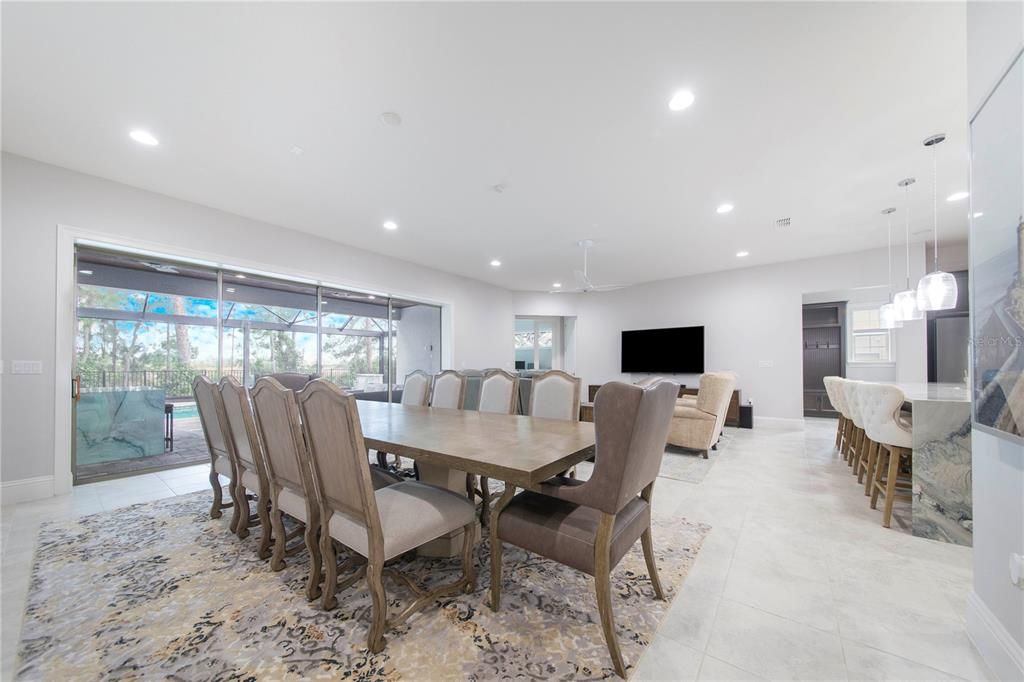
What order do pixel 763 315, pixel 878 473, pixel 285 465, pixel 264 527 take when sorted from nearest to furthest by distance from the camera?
pixel 285 465 → pixel 264 527 → pixel 878 473 → pixel 763 315

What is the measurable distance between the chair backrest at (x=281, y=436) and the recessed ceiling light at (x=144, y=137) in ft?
7.44

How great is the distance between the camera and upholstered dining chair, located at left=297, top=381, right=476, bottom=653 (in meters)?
1.37

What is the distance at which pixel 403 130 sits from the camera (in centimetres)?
252

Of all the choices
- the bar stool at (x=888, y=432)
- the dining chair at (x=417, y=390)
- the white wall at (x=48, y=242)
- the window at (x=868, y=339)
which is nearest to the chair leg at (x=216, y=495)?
the dining chair at (x=417, y=390)

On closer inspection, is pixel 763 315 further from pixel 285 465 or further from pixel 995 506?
pixel 285 465

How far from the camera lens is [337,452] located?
1.43 metres

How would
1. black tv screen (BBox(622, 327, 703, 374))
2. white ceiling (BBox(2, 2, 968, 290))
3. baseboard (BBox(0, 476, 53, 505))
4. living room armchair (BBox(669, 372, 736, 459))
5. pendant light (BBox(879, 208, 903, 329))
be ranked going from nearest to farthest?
white ceiling (BBox(2, 2, 968, 290)), baseboard (BBox(0, 476, 53, 505)), pendant light (BBox(879, 208, 903, 329)), living room armchair (BBox(669, 372, 736, 459)), black tv screen (BBox(622, 327, 703, 374))

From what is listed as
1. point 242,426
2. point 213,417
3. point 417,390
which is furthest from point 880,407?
point 213,417

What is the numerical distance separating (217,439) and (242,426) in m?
0.68

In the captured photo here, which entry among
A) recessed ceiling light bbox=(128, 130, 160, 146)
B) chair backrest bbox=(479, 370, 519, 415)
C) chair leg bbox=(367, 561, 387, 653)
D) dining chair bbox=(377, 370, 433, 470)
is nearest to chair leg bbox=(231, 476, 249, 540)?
dining chair bbox=(377, 370, 433, 470)

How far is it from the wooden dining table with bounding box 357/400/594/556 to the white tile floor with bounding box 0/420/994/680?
0.79 metres

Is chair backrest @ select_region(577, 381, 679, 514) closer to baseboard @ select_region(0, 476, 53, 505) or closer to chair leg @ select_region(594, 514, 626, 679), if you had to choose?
chair leg @ select_region(594, 514, 626, 679)

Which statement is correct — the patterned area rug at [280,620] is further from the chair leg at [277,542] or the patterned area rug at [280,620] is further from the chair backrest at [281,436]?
the chair backrest at [281,436]

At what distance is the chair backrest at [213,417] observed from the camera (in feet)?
7.44
